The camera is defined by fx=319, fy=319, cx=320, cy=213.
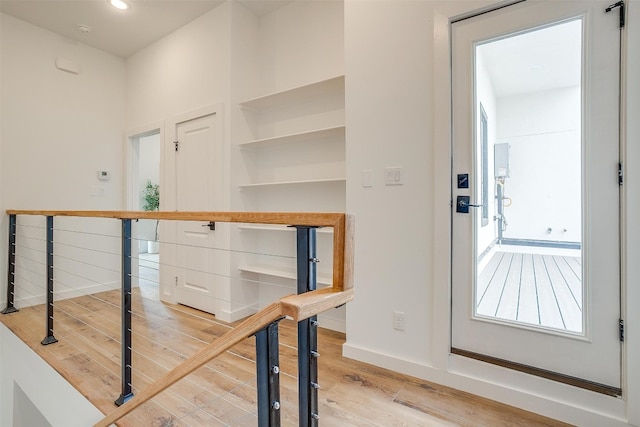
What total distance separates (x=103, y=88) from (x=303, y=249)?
4.39 m

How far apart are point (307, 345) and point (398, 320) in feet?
4.16

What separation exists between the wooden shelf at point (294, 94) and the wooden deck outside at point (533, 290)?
1.76 metres

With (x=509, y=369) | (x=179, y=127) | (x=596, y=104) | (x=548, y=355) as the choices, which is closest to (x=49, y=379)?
(x=179, y=127)

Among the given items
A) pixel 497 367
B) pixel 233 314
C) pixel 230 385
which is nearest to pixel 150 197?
pixel 233 314

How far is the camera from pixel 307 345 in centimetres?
98

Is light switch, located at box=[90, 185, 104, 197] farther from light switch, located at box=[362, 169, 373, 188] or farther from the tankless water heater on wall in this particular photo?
the tankless water heater on wall

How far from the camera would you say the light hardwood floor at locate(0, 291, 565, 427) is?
63.5 inches

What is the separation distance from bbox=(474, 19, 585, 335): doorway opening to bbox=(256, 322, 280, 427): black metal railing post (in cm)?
145

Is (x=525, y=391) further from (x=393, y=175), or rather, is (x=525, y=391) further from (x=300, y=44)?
(x=300, y=44)

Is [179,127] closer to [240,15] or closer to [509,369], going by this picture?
[240,15]

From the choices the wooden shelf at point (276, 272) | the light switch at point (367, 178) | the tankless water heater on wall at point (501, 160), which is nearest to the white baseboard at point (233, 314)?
the wooden shelf at point (276, 272)

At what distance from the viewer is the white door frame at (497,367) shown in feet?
4.76

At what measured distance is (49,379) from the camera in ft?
6.88

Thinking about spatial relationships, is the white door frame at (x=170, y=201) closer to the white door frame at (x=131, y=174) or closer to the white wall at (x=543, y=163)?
the white door frame at (x=131, y=174)
